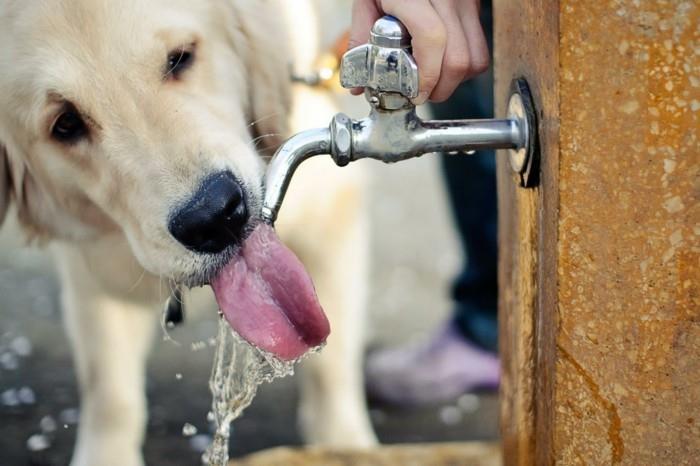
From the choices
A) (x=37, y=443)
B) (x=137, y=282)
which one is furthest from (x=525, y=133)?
(x=37, y=443)

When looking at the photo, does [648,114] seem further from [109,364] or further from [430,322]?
[430,322]

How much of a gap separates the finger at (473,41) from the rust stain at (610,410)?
Answer: 35cm

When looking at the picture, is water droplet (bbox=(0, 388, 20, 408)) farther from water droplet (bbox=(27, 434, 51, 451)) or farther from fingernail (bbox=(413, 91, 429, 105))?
fingernail (bbox=(413, 91, 429, 105))

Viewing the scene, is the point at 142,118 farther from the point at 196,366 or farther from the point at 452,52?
the point at 196,366

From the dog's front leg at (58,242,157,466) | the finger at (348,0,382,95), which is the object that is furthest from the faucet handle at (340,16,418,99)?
the dog's front leg at (58,242,157,466)

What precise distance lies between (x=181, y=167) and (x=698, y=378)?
0.81 m

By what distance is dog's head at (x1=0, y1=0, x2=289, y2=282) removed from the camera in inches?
61.2

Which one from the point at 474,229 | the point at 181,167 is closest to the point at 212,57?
the point at 181,167

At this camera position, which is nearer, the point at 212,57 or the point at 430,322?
the point at 212,57

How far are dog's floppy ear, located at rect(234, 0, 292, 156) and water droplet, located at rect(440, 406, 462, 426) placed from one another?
1017 mm

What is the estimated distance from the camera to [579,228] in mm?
1193

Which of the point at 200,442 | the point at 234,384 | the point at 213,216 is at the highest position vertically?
the point at 213,216

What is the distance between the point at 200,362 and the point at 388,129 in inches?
73.5

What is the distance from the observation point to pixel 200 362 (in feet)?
9.68
